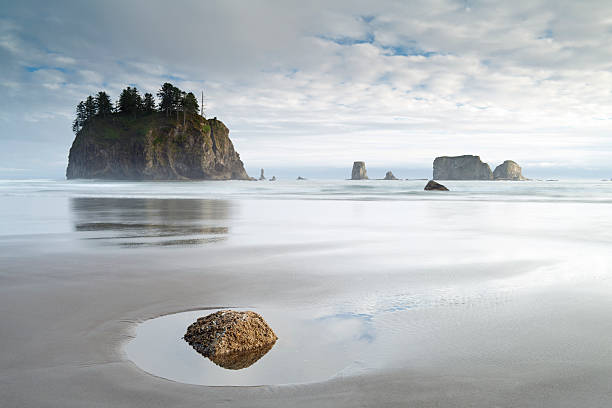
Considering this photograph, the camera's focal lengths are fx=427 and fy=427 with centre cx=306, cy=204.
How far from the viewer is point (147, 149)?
86438 mm

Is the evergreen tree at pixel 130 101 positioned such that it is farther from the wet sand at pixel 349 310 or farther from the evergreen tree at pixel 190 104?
the wet sand at pixel 349 310

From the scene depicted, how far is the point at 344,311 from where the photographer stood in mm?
3854

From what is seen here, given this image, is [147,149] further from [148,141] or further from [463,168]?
[463,168]

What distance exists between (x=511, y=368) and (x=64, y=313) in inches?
138

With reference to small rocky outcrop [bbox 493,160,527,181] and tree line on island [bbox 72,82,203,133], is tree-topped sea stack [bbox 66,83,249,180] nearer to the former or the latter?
tree line on island [bbox 72,82,203,133]

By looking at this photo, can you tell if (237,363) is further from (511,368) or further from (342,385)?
(511,368)

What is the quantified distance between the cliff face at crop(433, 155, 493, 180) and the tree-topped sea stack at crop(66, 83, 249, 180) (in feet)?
→ 387

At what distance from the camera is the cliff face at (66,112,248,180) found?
3410 inches

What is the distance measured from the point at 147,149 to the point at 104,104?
59.9 ft

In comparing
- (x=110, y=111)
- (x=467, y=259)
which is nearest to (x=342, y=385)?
(x=467, y=259)

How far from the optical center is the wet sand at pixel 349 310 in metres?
2.37

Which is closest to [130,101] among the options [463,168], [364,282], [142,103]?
[142,103]

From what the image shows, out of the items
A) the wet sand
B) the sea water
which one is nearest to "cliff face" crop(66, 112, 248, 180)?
the sea water

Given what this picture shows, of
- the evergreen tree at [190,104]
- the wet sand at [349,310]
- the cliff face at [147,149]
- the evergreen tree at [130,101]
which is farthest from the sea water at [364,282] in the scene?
the evergreen tree at [130,101]
